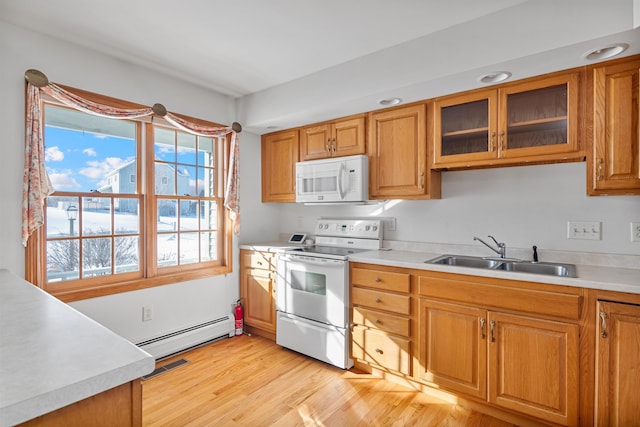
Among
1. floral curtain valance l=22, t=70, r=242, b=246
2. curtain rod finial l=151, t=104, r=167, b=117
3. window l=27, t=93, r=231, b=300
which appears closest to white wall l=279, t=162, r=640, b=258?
window l=27, t=93, r=231, b=300

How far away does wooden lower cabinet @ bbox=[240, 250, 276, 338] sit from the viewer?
3.17 m

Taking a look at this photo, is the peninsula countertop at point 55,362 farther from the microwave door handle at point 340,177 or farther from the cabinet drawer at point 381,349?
the microwave door handle at point 340,177

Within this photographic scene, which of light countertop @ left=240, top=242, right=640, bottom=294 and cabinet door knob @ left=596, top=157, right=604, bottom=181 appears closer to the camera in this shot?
light countertop @ left=240, top=242, right=640, bottom=294

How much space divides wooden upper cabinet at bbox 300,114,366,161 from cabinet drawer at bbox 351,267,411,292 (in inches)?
41.0

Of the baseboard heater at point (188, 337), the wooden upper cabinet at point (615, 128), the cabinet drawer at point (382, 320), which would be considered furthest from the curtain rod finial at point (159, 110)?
the wooden upper cabinet at point (615, 128)

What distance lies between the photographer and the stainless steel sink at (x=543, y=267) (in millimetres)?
2084

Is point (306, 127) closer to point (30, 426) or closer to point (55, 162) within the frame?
point (55, 162)

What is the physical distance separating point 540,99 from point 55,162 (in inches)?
128

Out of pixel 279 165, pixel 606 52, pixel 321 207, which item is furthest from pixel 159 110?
pixel 606 52

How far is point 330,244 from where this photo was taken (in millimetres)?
3312

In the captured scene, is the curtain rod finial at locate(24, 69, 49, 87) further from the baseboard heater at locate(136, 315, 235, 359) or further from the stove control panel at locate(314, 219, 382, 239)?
the stove control panel at locate(314, 219, 382, 239)

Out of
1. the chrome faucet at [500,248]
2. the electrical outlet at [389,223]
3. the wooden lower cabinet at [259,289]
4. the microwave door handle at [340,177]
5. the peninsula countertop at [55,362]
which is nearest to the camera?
the peninsula countertop at [55,362]

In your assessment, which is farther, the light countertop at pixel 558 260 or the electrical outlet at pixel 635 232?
the electrical outlet at pixel 635 232

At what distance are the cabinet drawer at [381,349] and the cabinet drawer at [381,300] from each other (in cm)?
20
